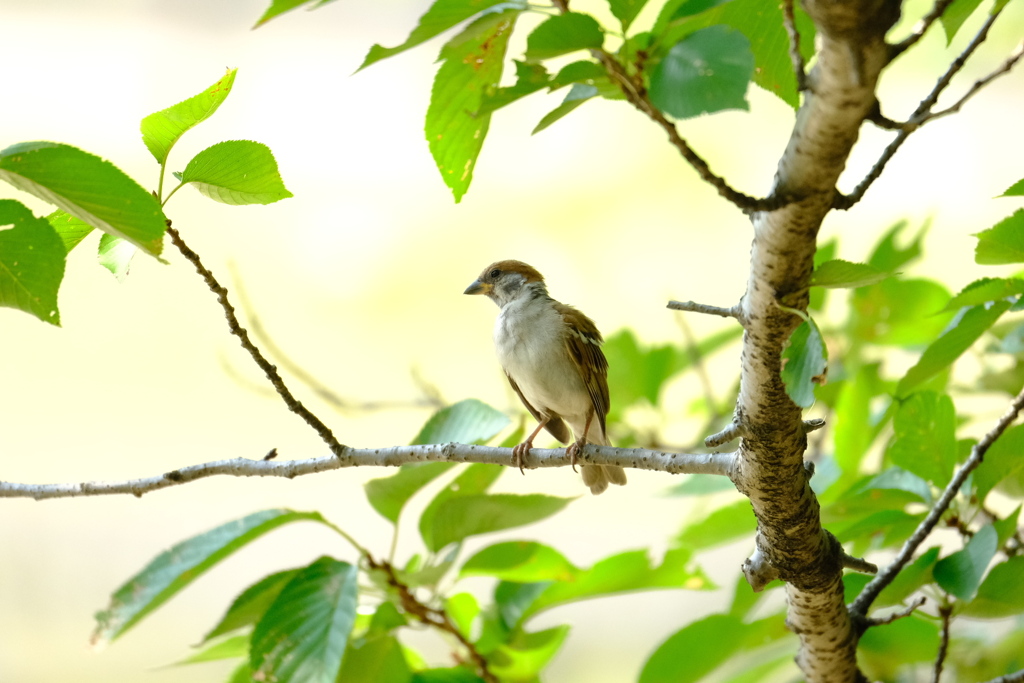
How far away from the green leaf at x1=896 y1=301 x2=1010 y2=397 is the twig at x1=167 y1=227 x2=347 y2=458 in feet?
3.06

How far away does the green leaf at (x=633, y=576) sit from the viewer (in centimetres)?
189

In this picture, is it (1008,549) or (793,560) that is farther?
(1008,549)

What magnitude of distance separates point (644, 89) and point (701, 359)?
6.55 ft

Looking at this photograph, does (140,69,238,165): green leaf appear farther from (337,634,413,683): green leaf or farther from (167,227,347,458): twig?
(337,634,413,683): green leaf

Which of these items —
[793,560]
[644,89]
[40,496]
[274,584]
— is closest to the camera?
[644,89]

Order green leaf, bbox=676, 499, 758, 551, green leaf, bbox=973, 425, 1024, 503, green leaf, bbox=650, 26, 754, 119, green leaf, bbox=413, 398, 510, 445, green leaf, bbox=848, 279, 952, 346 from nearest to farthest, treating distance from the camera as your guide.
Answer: green leaf, bbox=650, 26, 754, 119
green leaf, bbox=973, 425, 1024, 503
green leaf, bbox=413, 398, 510, 445
green leaf, bbox=676, 499, 758, 551
green leaf, bbox=848, 279, 952, 346

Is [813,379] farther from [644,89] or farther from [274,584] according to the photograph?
[274,584]

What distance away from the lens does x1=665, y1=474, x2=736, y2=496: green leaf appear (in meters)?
2.15

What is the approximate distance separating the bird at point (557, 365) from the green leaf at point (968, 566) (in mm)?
1041

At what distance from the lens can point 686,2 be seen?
862mm

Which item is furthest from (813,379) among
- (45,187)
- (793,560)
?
(45,187)

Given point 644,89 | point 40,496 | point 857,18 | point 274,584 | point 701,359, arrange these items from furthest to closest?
point 701,359 < point 274,584 < point 40,496 < point 644,89 < point 857,18

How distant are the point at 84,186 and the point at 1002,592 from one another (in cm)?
152

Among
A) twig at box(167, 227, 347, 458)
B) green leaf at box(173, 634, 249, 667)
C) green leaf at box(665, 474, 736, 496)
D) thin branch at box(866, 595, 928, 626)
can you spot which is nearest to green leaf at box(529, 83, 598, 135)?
twig at box(167, 227, 347, 458)
